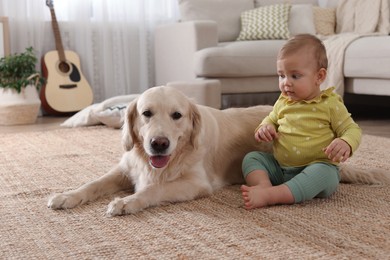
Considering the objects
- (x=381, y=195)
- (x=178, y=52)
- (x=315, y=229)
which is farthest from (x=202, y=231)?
(x=178, y=52)

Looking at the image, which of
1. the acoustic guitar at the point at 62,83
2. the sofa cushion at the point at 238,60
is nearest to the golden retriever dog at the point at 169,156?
the sofa cushion at the point at 238,60

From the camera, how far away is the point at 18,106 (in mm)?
4168

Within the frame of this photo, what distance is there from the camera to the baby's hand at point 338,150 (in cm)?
161

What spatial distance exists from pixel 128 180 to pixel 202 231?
0.58 meters

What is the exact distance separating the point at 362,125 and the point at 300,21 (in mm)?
1470

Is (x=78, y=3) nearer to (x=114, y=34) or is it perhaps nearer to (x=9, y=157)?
(x=114, y=34)

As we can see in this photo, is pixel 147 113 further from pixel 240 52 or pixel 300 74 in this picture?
pixel 240 52

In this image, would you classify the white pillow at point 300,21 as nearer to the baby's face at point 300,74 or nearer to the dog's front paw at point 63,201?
the baby's face at point 300,74

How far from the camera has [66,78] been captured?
15.7 ft

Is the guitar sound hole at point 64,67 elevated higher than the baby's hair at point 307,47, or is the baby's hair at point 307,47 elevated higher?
the baby's hair at point 307,47

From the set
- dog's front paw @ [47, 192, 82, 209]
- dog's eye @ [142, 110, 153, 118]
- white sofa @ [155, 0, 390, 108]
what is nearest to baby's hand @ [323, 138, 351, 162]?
dog's eye @ [142, 110, 153, 118]

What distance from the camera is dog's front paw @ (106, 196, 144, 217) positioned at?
5.08 feet

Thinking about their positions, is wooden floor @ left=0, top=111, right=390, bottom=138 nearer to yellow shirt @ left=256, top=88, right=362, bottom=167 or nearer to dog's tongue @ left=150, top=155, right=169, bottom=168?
yellow shirt @ left=256, top=88, right=362, bottom=167

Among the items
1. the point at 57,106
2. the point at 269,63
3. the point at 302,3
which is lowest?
the point at 57,106
